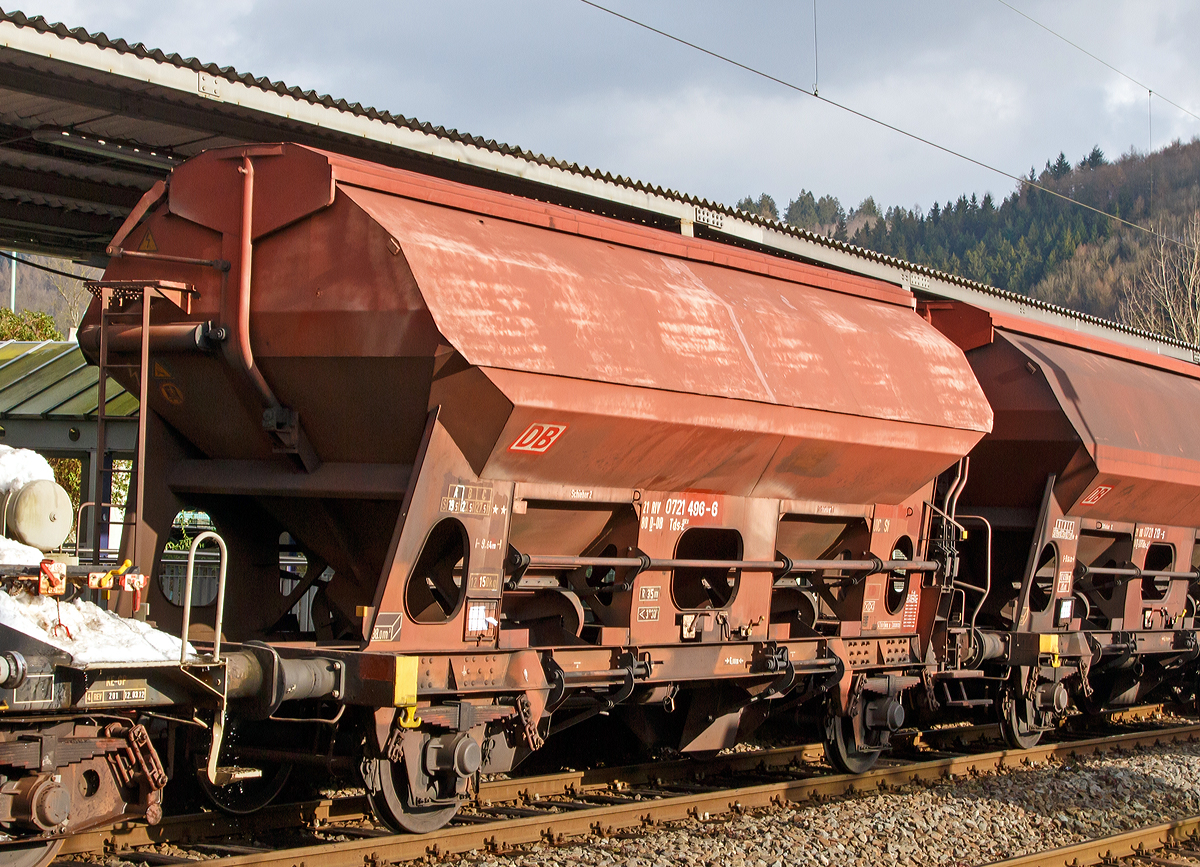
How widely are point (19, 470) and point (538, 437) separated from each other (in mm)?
2883

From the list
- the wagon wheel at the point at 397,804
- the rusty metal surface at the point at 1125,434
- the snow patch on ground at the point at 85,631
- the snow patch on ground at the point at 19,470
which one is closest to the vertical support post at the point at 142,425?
the snow patch on ground at the point at 19,470

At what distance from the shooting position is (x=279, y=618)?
29.0 ft

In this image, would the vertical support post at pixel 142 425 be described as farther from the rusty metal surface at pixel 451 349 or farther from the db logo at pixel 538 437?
the db logo at pixel 538 437

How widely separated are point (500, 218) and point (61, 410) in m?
8.17

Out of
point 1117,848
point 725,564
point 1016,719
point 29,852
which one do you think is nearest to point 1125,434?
point 1016,719

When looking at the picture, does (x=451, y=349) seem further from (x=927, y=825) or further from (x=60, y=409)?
(x=60, y=409)

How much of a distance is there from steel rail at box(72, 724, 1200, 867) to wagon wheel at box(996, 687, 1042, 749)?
0.70 feet

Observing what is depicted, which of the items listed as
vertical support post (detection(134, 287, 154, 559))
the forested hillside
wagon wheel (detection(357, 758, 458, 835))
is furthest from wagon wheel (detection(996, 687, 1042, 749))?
the forested hillside

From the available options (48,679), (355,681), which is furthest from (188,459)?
(48,679)

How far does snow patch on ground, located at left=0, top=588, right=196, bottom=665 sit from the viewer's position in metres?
5.40

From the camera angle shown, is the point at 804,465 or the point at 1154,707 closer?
the point at 804,465

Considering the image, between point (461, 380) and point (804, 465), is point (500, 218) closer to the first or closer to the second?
point (461, 380)

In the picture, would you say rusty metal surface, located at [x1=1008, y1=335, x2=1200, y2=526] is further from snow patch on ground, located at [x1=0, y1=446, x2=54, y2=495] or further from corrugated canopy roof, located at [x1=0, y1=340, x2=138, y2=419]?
corrugated canopy roof, located at [x1=0, y1=340, x2=138, y2=419]

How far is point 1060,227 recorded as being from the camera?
12656 cm
